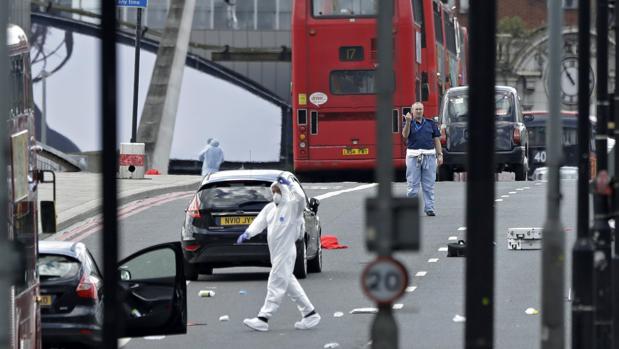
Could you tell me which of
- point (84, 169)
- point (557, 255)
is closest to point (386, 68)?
point (557, 255)

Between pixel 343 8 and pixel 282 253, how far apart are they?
1796cm

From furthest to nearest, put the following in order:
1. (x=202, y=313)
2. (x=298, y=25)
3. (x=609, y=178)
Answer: (x=298, y=25) → (x=202, y=313) → (x=609, y=178)

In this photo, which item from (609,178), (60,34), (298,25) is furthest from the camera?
(60,34)

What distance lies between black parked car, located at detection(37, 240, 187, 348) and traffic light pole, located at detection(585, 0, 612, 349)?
11.6ft

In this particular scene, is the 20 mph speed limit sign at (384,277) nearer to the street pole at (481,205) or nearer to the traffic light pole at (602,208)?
the street pole at (481,205)

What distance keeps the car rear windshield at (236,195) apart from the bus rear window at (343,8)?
13507 millimetres

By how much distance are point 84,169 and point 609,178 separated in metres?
36.2

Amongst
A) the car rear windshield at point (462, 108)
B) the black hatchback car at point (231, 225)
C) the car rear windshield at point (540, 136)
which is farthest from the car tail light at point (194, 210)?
the car rear windshield at point (540, 136)

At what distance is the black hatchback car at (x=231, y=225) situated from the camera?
22.6 m

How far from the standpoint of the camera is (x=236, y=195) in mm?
22922

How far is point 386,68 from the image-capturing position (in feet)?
28.4

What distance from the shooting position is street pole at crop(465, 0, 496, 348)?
963 centimetres

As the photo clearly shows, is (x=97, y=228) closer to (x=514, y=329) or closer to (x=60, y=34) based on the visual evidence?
(x=514, y=329)

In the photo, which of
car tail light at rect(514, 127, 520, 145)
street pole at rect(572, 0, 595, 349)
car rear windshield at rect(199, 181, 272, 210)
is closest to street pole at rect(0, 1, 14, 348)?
street pole at rect(572, 0, 595, 349)
